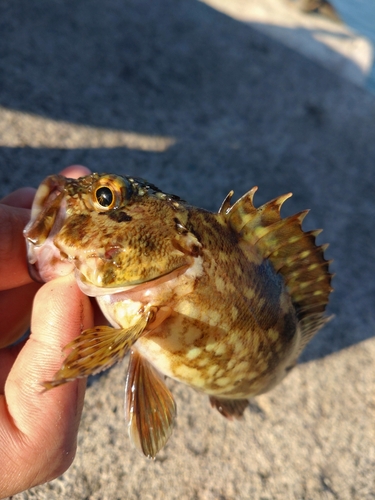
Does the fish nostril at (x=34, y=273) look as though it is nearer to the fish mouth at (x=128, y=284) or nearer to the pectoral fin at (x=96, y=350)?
the fish mouth at (x=128, y=284)

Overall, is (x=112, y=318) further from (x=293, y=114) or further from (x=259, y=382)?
(x=293, y=114)

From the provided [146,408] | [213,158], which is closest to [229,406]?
[146,408]

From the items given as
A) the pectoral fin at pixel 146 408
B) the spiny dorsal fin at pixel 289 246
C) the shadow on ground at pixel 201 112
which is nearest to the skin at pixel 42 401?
the pectoral fin at pixel 146 408

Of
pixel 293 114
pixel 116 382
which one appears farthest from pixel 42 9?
pixel 116 382

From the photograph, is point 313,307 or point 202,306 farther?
point 313,307

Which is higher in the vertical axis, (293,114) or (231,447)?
(293,114)

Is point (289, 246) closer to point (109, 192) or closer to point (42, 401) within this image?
point (109, 192)

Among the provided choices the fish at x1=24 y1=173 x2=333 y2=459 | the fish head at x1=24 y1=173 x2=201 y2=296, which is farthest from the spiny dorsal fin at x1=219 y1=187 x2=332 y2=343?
the fish head at x1=24 y1=173 x2=201 y2=296
